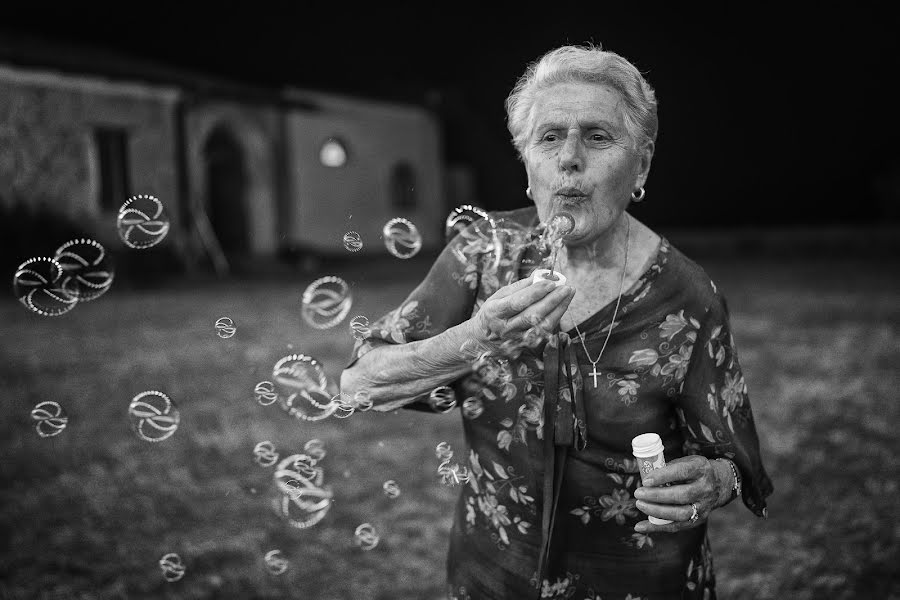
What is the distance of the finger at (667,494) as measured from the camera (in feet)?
5.25

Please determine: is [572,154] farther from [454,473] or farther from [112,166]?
[112,166]

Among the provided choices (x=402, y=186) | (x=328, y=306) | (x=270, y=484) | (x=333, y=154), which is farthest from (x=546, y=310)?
(x=402, y=186)

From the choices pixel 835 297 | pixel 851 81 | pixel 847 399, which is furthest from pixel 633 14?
pixel 851 81

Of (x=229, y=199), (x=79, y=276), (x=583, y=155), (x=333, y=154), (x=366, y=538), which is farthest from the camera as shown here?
(x=333, y=154)

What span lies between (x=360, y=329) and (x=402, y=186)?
1885cm

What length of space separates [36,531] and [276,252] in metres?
13.7

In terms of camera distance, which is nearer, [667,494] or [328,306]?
[667,494]

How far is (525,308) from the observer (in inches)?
56.6

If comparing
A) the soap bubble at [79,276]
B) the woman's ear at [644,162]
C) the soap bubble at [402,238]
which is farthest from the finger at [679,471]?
the soap bubble at [79,276]

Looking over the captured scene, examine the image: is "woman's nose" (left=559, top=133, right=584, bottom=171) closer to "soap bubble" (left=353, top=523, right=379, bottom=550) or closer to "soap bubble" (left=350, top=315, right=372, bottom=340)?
"soap bubble" (left=350, top=315, right=372, bottom=340)

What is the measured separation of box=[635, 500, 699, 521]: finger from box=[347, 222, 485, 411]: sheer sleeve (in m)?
0.60

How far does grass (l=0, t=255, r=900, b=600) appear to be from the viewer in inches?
133

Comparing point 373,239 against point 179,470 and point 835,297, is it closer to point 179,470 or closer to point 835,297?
point 835,297

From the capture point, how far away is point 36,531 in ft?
12.1
